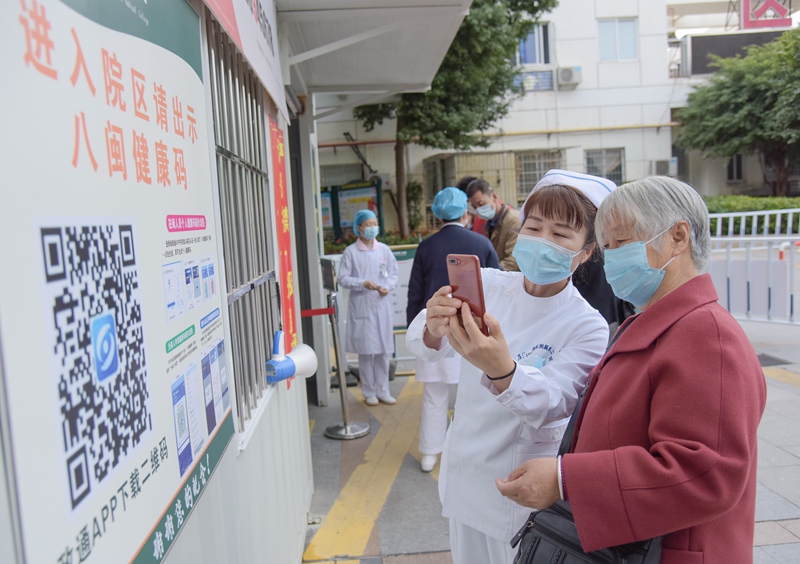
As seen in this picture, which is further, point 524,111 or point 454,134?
point 524,111

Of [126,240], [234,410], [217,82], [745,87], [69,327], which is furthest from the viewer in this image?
[745,87]

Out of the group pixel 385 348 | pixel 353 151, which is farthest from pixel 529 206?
pixel 353 151

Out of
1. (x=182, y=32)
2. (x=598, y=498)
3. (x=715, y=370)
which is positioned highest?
(x=182, y=32)

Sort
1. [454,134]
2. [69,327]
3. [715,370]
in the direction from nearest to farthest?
[69,327], [715,370], [454,134]

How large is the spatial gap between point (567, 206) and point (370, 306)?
3939 mm

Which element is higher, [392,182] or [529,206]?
[392,182]

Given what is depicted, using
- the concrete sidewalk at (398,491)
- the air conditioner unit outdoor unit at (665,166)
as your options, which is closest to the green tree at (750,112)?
the air conditioner unit outdoor unit at (665,166)

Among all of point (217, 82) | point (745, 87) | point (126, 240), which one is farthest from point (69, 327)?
point (745, 87)

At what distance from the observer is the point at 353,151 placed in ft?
64.6

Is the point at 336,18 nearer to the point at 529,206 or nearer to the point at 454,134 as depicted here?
the point at 529,206

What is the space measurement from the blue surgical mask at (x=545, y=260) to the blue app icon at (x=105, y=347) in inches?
47.7

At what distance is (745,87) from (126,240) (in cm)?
2276

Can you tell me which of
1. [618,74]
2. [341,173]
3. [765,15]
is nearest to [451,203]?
[341,173]

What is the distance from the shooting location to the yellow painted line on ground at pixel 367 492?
10.7 feet
